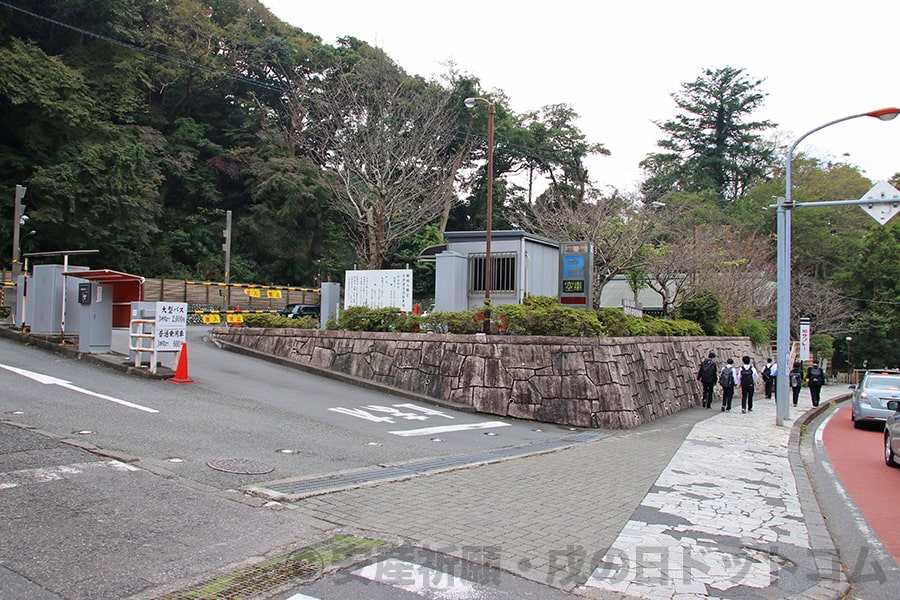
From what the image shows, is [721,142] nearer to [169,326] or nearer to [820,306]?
[820,306]

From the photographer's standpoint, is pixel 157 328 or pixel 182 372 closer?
pixel 182 372

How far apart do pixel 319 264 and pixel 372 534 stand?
38.4m

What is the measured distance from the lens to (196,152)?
41.8 m

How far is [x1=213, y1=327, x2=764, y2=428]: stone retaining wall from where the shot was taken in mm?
14102

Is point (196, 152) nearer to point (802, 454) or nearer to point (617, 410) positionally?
point (617, 410)

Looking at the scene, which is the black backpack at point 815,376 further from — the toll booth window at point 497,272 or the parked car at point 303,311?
the parked car at point 303,311

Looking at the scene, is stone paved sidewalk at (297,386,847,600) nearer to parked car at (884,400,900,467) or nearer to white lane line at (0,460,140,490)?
parked car at (884,400,900,467)

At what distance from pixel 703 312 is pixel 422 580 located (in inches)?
926

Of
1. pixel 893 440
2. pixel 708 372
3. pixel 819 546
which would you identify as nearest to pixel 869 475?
pixel 893 440

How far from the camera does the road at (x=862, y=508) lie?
5266 millimetres

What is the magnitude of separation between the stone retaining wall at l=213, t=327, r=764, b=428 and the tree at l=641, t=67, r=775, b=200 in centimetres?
4807

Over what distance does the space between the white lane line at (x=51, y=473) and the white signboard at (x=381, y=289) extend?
11.0 m

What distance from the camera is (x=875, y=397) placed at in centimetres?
1680

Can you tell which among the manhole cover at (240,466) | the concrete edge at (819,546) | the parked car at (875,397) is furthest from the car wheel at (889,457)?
the manhole cover at (240,466)
